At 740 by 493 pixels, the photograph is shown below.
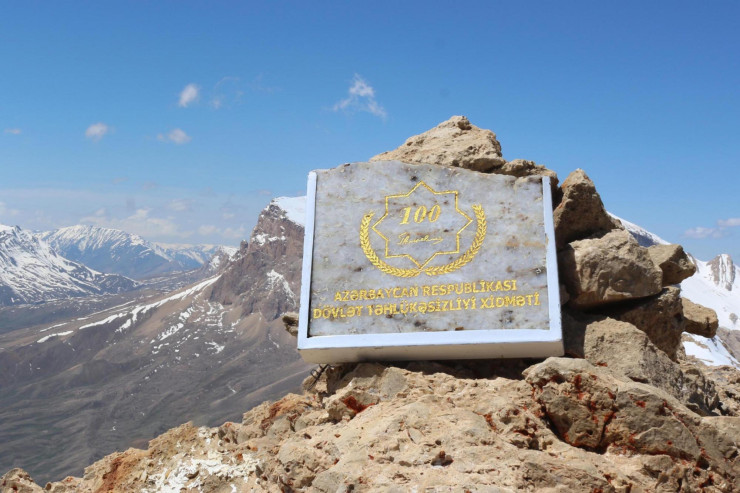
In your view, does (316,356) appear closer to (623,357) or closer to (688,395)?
(623,357)

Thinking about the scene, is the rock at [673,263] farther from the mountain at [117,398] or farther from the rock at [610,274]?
the mountain at [117,398]

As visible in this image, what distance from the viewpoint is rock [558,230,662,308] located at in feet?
31.6

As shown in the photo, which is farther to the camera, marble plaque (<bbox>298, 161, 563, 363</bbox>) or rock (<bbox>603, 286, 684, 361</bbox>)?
rock (<bbox>603, 286, 684, 361</bbox>)

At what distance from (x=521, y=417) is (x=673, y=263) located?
582cm

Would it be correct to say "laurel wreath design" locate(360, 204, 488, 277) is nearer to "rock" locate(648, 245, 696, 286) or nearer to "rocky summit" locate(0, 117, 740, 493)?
"rocky summit" locate(0, 117, 740, 493)

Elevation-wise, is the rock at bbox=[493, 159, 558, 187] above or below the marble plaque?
above

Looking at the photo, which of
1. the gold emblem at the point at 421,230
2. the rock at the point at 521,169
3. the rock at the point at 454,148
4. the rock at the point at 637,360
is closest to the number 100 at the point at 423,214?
the gold emblem at the point at 421,230

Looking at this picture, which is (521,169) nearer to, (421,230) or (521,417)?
(421,230)

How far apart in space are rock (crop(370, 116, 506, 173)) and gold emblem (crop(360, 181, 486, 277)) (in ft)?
3.66

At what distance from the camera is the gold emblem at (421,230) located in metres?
9.54

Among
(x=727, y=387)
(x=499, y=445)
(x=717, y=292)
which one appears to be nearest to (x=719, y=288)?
(x=717, y=292)

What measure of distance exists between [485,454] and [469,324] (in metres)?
3.17

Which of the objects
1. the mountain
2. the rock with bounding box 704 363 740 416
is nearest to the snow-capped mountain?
the mountain

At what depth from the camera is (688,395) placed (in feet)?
29.7
